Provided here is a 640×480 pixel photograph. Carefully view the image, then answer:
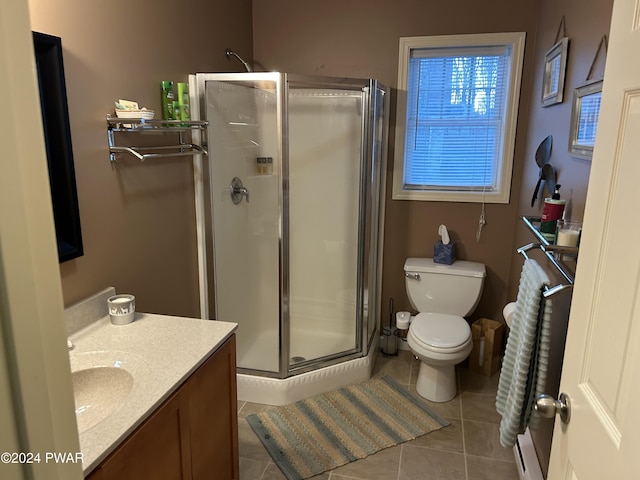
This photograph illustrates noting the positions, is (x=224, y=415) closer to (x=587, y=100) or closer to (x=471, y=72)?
(x=587, y=100)

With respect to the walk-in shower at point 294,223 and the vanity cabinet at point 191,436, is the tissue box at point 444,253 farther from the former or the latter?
the vanity cabinet at point 191,436

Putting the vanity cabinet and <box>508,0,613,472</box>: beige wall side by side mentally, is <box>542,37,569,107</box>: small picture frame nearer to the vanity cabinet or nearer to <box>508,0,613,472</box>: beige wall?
<box>508,0,613,472</box>: beige wall

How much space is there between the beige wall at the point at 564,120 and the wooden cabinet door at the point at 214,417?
127cm

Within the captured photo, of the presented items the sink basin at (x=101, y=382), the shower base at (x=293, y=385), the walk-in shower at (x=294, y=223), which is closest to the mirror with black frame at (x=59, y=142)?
the sink basin at (x=101, y=382)

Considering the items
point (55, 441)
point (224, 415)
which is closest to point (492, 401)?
point (224, 415)

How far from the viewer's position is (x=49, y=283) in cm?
53

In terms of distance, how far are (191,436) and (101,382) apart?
334 mm

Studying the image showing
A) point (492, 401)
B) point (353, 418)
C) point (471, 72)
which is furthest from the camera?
point (471, 72)

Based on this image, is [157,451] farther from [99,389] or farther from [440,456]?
[440,456]

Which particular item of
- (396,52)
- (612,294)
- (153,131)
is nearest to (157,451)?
(612,294)

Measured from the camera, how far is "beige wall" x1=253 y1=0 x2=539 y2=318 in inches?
112

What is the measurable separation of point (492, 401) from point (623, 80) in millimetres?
2354

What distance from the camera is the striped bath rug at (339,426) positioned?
7.47ft

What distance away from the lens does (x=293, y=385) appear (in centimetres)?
269
